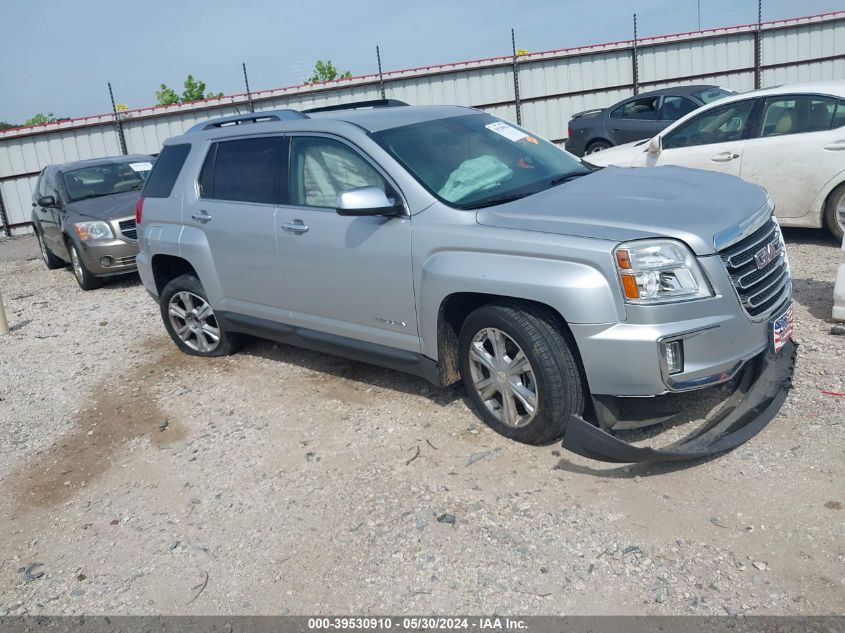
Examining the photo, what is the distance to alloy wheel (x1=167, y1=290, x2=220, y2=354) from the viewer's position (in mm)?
6367

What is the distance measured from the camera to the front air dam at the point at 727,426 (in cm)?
373

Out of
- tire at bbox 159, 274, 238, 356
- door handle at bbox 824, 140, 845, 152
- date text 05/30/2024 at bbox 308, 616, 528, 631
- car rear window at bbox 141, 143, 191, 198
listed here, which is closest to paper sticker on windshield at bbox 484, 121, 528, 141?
car rear window at bbox 141, 143, 191, 198

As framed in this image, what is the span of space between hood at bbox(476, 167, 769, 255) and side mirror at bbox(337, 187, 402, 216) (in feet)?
1.84

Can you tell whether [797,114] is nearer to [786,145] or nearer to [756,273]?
[786,145]

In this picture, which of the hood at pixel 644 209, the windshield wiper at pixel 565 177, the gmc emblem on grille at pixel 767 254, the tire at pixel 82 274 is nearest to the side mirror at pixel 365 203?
the hood at pixel 644 209

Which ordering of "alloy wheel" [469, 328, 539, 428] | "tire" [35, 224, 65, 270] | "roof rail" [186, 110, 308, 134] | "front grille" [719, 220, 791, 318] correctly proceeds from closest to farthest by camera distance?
"front grille" [719, 220, 791, 318], "alloy wheel" [469, 328, 539, 428], "roof rail" [186, 110, 308, 134], "tire" [35, 224, 65, 270]

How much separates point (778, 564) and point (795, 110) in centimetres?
605

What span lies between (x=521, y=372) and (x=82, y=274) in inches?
308

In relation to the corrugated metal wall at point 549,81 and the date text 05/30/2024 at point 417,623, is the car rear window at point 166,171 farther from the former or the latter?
the corrugated metal wall at point 549,81

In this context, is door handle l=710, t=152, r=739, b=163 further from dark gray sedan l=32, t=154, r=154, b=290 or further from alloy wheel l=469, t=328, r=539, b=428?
dark gray sedan l=32, t=154, r=154, b=290

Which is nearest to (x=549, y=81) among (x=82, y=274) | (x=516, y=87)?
(x=516, y=87)

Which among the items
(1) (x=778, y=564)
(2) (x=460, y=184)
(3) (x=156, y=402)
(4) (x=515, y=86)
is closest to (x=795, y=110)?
(2) (x=460, y=184)

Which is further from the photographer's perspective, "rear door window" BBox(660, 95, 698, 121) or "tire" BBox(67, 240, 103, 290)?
"rear door window" BBox(660, 95, 698, 121)

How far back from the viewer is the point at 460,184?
4621mm
